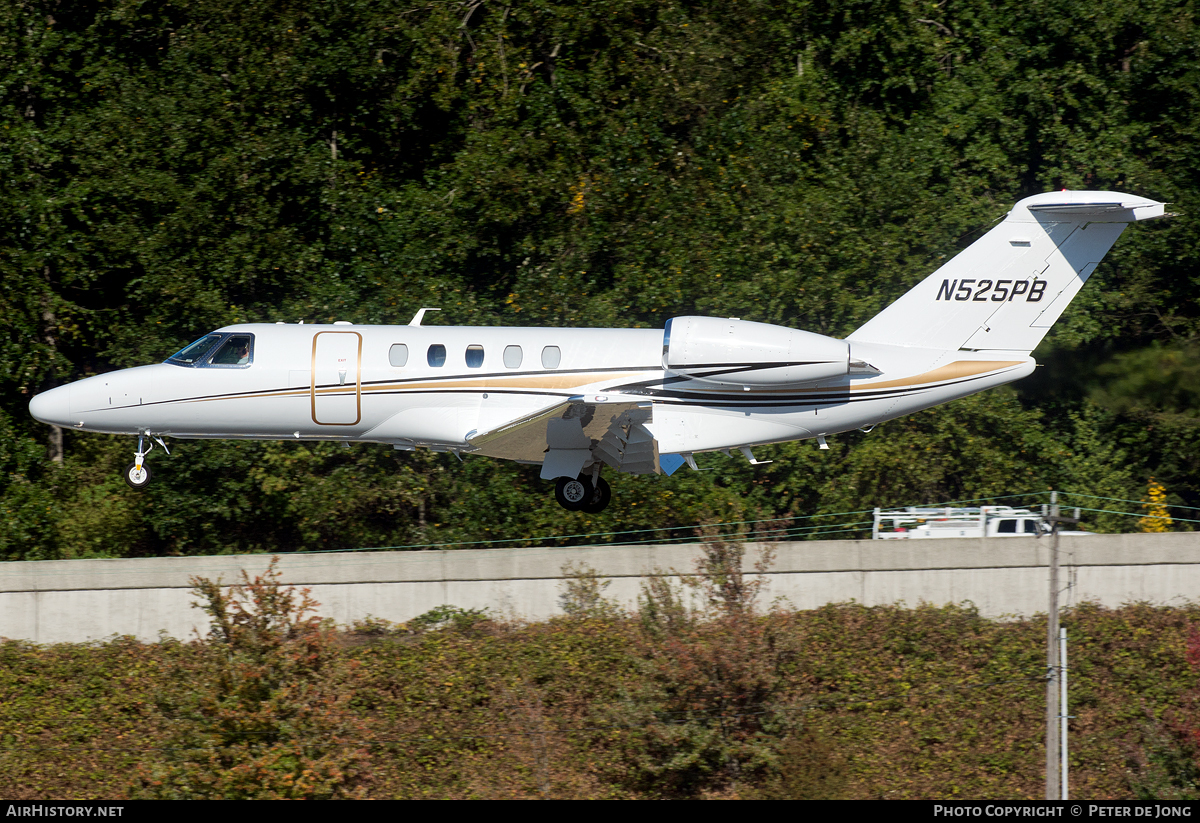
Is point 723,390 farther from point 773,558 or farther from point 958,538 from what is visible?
point 958,538

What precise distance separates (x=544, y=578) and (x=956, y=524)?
7562 millimetres

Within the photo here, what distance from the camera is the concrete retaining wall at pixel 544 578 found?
21688mm

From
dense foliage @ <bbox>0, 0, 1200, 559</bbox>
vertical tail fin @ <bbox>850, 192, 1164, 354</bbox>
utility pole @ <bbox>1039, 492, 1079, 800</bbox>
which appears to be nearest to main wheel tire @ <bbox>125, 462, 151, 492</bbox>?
dense foliage @ <bbox>0, 0, 1200, 559</bbox>

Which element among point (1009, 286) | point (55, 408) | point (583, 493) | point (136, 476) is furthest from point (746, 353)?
point (55, 408)

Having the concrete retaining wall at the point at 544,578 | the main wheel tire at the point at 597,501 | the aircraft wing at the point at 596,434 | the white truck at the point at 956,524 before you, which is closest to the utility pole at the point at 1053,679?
the concrete retaining wall at the point at 544,578

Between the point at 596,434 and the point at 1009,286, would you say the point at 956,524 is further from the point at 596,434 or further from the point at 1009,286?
the point at 596,434

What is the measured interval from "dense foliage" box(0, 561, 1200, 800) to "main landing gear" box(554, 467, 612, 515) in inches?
76.8

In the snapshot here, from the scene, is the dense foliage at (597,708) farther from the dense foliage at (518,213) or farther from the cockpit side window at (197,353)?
the dense foliage at (518,213)

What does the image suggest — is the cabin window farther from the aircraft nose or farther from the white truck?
the white truck

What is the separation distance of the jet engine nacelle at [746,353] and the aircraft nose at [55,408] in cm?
865

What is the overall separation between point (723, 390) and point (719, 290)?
25.7ft

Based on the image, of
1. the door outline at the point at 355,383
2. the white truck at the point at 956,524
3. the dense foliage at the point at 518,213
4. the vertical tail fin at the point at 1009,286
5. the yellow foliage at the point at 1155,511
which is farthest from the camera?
the yellow foliage at the point at 1155,511

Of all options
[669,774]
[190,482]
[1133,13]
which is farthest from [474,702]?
[1133,13]

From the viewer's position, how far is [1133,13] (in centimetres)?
3123
